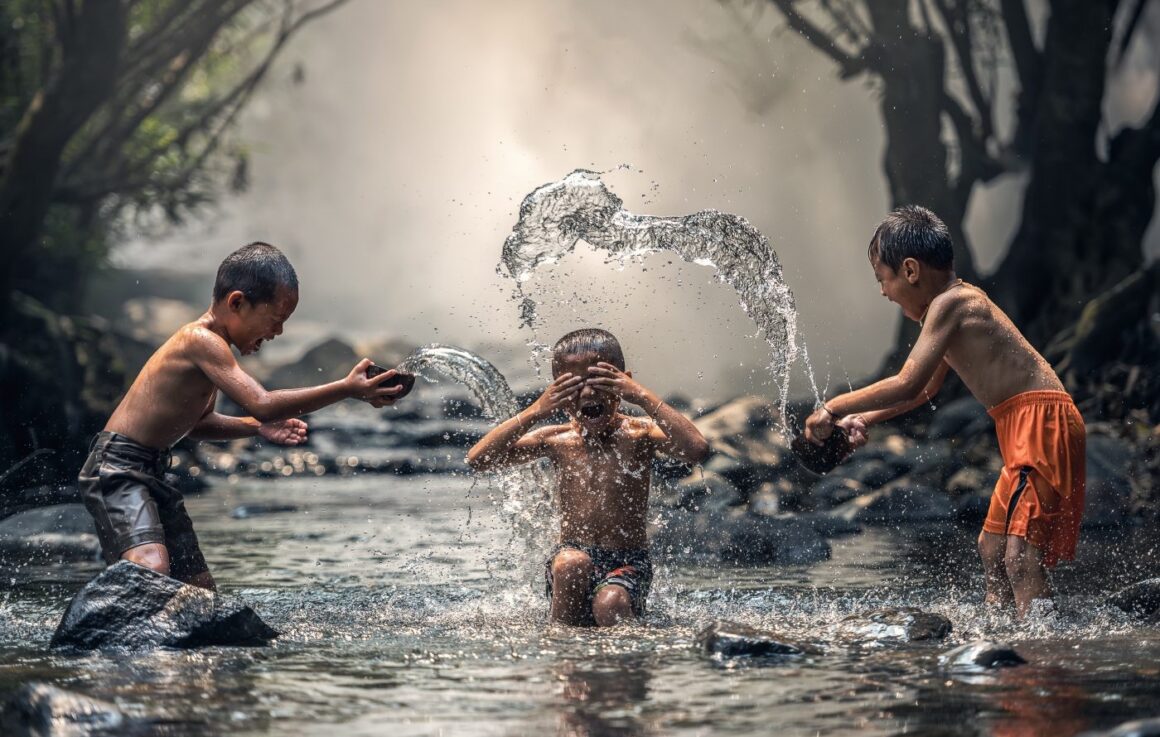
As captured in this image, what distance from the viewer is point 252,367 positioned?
24.0 meters

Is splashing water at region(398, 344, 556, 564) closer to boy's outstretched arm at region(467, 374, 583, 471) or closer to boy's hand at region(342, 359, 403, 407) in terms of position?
boy's outstretched arm at region(467, 374, 583, 471)

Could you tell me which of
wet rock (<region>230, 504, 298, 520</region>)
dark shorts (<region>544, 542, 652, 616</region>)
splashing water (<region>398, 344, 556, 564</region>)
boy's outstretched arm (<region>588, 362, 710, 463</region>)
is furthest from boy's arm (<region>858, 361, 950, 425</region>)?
wet rock (<region>230, 504, 298, 520</region>)

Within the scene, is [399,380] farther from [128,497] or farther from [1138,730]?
[1138,730]

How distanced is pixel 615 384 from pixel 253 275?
4.40 ft

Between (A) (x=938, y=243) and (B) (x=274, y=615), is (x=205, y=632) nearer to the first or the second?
(B) (x=274, y=615)

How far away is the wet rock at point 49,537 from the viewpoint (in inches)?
294

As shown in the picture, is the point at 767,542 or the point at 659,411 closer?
the point at 659,411

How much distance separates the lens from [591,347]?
16.6ft

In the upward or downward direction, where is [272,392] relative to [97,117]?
downward

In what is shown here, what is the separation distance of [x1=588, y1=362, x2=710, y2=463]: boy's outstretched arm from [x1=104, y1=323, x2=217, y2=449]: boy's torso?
1.44 meters

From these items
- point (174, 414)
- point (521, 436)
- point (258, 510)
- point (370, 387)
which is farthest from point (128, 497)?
point (258, 510)

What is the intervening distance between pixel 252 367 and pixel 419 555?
16940 mm

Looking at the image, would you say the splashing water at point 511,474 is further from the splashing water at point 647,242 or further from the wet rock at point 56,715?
Answer: the wet rock at point 56,715

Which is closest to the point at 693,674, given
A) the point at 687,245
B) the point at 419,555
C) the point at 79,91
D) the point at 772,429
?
the point at 687,245
